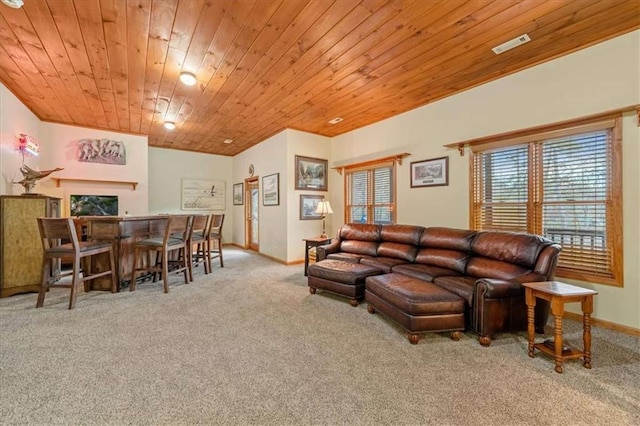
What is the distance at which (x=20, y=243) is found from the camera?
357cm

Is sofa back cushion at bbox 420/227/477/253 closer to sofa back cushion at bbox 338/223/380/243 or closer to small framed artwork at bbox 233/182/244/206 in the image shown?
sofa back cushion at bbox 338/223/380/243

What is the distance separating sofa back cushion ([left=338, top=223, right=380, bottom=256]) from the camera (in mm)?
4117

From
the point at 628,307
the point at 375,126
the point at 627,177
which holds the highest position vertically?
the point at 375,126

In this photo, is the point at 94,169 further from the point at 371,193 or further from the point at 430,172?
the point at 430,172

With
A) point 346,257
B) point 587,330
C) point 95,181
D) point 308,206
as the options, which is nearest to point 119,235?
point 95,181

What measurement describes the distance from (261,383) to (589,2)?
12.0ft

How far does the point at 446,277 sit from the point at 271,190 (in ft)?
13.6

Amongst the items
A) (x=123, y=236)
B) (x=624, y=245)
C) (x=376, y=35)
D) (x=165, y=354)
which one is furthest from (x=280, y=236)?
(x=624, y=245)

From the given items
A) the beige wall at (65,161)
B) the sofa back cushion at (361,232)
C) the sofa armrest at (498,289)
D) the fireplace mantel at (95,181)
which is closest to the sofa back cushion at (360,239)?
the sofa back cushion at (361,232)

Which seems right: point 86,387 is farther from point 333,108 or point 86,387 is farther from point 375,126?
point 375,126

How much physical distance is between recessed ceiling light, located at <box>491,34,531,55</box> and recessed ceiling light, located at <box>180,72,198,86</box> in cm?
325

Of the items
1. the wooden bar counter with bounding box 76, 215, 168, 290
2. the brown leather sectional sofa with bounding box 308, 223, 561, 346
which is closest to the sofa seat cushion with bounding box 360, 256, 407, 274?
the brown leather sectional sofa with bounding box 308, 223, 561, 346

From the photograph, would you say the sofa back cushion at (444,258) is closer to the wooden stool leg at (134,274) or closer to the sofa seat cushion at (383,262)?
the sofa seat cushion at (383,262)

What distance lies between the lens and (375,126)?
5.09m
